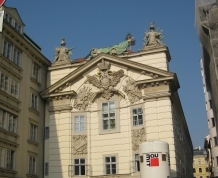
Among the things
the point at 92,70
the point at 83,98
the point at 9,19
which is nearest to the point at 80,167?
the point at 83,98

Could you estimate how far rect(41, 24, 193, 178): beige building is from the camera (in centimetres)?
2839

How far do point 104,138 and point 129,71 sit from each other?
6.52 meters

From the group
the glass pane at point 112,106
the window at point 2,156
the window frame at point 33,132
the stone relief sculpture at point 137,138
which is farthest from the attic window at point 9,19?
the stone relief sculpture at point 137,138

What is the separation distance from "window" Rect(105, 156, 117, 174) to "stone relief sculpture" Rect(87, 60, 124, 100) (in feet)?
18.1

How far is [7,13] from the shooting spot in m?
28.8

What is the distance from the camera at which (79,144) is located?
29.8 meters

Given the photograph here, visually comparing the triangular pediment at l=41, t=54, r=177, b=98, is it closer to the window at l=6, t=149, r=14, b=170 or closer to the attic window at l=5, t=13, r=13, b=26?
the attic window at l=5, t=13, r=13, b=26

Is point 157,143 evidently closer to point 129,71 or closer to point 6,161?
point 129,71

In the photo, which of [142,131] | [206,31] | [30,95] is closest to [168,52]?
[206,31]

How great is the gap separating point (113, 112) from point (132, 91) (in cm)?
257

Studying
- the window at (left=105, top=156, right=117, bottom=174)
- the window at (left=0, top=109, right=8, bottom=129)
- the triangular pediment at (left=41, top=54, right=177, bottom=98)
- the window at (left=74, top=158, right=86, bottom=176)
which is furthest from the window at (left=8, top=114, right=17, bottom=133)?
the window at (left=105, top=156, right=117, bottom=174)

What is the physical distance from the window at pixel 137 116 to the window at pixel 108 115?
76.0 inches

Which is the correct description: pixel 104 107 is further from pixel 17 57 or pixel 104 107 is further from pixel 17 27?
pixel 17 27

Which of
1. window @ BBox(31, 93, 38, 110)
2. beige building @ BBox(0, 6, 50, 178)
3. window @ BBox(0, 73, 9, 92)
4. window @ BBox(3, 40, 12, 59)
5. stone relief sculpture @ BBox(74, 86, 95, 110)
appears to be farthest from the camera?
stone relief sculpture @ BBox(74, 86, 95, 110)
